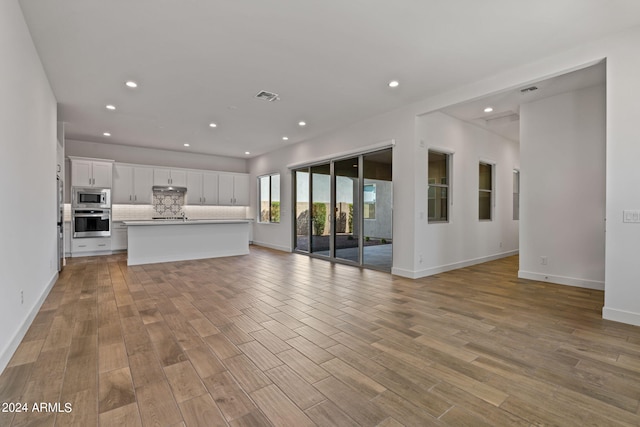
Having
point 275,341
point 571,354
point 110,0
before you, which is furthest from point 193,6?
point 571,354

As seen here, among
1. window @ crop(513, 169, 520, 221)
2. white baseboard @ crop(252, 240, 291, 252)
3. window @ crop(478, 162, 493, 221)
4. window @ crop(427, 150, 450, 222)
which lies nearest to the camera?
window @ crop(427, 150, 450, 222)

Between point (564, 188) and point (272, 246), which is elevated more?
point (564, 188)

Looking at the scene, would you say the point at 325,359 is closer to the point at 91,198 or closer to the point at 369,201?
the point at 369,201

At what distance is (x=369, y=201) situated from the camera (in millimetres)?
6031

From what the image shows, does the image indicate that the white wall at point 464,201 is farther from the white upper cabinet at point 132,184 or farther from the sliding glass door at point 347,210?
the white upper cabinet at point 132,184

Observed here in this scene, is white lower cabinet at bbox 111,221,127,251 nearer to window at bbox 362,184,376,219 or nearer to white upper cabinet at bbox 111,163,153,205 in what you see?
white upper cabinet at bbox 111,163,153,205

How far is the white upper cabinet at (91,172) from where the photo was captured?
23.9 feet

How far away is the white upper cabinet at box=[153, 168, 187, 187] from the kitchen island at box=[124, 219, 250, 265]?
7.32 ft

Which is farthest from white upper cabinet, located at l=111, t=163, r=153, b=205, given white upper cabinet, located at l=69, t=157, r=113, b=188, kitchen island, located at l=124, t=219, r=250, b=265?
kitchen island, located at l=124, t=219, r=250, b=265

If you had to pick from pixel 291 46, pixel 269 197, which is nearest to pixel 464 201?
pixel 291 46

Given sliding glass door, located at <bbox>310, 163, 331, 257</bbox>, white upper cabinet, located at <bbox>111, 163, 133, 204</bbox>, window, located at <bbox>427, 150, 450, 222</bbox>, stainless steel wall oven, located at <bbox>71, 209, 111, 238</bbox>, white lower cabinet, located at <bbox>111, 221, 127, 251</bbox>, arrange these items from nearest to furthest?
window, located at <bbox>427, 150, 450, 222</bbox>
sliding glass door, located at <bbox>310, 163, 331, 257</bbox>
stainless steel wall oven, located at <bbox>71, 209, 111, 238</bbox>
white lower cabinet, located at <bbox>111, 221, 127, 251</bbox>
white upper cabinet, located at <bbox>111, 163, 133, 204</bbox>

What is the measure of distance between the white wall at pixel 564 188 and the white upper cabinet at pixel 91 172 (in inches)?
368

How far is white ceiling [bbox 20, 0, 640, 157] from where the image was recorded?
2.70 meters

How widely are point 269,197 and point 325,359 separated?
24.4ft
